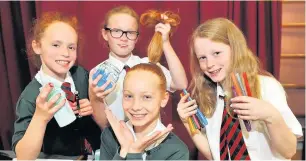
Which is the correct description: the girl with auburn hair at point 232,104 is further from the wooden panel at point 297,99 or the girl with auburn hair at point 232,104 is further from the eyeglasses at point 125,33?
the wooden panel at point 297,99

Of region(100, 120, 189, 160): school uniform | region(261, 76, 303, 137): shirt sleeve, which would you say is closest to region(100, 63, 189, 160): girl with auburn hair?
region(100, 120, 189, 160): school uniform

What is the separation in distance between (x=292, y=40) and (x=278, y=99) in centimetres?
65

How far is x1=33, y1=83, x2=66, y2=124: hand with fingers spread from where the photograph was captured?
0.82 meters

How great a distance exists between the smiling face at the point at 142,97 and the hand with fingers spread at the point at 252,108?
0.16 meters

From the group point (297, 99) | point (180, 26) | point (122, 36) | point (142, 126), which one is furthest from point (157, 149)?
point (297, 99)

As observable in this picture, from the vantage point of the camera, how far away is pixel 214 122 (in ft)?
3.12

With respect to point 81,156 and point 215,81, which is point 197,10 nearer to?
point 215,81

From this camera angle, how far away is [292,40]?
145 centimetres

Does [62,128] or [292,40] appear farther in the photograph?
[292,40]

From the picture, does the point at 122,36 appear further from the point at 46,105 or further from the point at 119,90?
the point at 46,105

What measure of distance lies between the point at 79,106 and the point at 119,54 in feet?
0.51

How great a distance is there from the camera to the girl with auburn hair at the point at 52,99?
0.84m

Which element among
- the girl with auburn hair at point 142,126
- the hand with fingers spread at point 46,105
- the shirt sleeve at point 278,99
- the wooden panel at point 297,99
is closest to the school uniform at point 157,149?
the girl with auburn hair at point 142,126

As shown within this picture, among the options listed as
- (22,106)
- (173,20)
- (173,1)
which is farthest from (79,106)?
(173,1)
